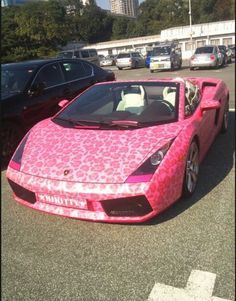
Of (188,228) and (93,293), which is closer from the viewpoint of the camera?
(93,293)

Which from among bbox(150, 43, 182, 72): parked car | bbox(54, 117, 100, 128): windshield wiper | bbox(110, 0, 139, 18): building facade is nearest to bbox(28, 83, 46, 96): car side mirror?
bbox(110, 0, 139, 18): building facade

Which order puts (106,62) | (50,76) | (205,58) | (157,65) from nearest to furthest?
(50,76) < (106,62) < (205,58) < (157,65)

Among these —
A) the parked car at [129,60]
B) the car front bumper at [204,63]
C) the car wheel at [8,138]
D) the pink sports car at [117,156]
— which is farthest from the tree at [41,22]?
the parked car at [129,60]

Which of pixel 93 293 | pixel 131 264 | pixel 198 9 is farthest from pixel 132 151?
pixel 198 9

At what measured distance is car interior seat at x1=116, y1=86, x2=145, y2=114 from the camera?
4.36 m

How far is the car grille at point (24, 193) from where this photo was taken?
3260 mm

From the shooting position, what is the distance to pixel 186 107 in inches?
157

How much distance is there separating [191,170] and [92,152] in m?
1.02

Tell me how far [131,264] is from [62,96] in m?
4.01

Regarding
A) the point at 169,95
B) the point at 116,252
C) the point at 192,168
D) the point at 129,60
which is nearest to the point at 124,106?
the point at 169,95

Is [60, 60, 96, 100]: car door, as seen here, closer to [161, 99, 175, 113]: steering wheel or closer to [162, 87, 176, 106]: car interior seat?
[162, 87, 176, 106]: car interior seat

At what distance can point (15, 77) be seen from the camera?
5.97 metres

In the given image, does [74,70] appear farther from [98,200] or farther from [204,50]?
[204,50]

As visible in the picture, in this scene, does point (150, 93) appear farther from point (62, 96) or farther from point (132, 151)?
point (62, 96)
